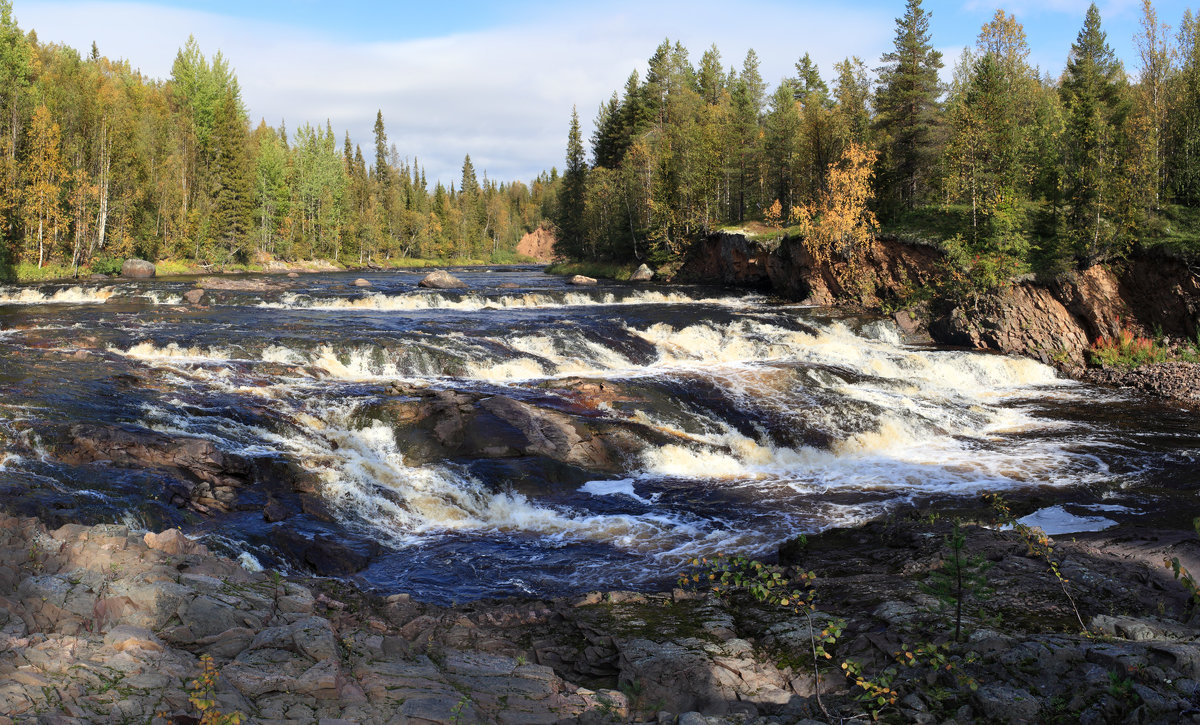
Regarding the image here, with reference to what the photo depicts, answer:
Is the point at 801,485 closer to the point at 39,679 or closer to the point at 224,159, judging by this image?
the point at 39,679

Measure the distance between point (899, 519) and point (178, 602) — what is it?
10063 millimetres

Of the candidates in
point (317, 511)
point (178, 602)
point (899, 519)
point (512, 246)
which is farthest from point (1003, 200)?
point (512, 246)

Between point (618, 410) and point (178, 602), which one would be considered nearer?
point (178, 602)

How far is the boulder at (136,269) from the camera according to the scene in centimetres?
4603

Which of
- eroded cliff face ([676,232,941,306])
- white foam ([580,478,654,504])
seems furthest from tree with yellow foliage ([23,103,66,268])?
white foam ([580,478,654,504])

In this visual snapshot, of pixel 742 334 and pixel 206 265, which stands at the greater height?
pixel 206 265

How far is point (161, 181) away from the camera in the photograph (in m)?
55.3

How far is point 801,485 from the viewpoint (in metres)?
14.5

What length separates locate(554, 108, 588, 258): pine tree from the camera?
71188 millimetres

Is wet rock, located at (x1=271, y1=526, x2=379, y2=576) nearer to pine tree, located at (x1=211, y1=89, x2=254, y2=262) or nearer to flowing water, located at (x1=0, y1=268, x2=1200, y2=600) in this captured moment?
flowing water, located at (x1=0, y1=268, x2=1200, y2=600)

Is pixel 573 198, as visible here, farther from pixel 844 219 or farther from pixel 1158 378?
pixel 1158 378

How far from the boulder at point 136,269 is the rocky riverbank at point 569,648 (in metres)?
46.5

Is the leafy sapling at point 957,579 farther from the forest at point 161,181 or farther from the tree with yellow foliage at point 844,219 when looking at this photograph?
the forest at point 161,181

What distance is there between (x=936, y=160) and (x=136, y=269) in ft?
162
